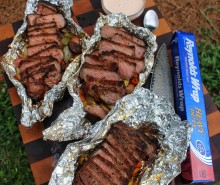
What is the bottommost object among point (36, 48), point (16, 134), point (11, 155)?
point (11, 155)

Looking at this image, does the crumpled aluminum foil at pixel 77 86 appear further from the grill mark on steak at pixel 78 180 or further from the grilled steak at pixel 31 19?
the grilled steak at pixel 31 19

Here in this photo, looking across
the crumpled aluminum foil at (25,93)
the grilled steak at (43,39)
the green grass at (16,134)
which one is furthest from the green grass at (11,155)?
the grilled steak at (43,39)

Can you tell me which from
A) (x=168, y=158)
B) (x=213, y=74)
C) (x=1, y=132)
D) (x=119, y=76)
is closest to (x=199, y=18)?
(x=213, y=74)

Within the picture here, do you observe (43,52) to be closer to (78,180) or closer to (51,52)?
(51,52)

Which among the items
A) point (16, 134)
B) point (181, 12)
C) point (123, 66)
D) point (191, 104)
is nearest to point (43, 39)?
point (123, 66)

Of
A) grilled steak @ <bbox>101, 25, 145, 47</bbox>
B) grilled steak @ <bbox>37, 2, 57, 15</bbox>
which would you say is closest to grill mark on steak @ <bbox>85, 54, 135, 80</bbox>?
grilled steak @ <bbox>101, 25, 145, 47</bbox>

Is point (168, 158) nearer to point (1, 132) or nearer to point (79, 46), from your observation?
point (79, 46)
